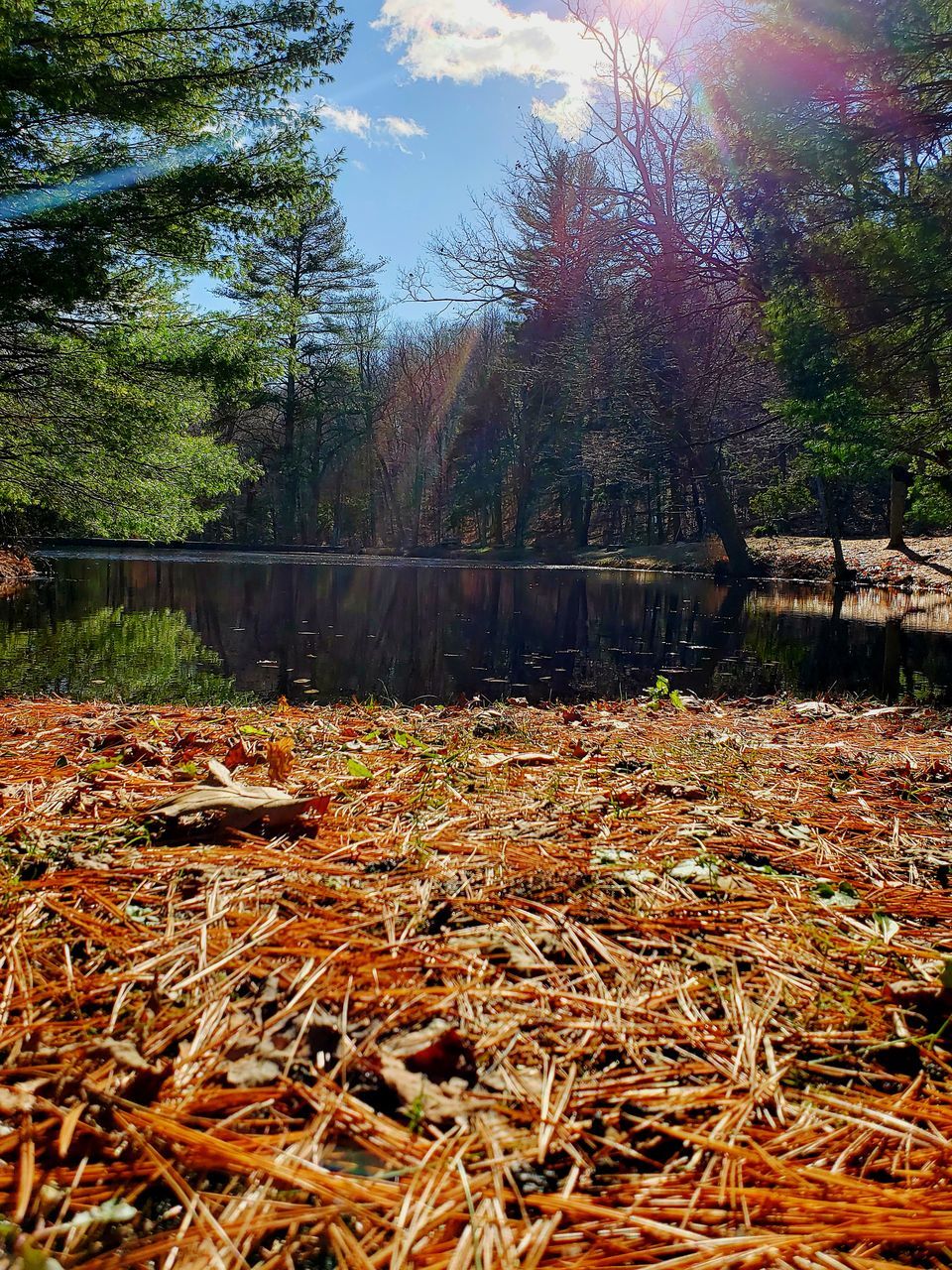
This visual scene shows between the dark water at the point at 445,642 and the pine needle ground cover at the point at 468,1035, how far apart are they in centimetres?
431

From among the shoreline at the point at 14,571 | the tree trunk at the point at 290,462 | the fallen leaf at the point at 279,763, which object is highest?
the tree trunk at the point at 290,462

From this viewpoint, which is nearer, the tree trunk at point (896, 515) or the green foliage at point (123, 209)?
the green foliage at point (123, 209)

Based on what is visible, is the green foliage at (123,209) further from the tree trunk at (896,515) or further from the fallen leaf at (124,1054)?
the tree trunk at (896,515)

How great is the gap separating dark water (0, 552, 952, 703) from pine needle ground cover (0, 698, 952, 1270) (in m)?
4.31

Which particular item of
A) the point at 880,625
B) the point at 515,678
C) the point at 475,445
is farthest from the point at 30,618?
the point at 475,445

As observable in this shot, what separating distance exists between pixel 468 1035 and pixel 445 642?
8.07m

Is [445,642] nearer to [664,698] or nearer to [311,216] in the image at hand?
[664,698]

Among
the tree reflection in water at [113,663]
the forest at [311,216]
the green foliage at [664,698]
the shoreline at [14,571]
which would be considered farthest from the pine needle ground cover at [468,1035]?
the shoreline at [14,571]

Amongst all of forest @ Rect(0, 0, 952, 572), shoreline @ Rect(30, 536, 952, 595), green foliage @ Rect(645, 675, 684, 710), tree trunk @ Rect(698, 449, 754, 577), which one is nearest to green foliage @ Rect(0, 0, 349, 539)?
forest @ Rect(0, 0, 952, 572)

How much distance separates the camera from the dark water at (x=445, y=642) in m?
6.38

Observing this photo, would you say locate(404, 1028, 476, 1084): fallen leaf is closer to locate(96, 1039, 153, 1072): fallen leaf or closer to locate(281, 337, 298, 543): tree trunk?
locate(96, 1039, 153, 1072): fallen leaf

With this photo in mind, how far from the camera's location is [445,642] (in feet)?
29.5

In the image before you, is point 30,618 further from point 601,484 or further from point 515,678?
point 601,484

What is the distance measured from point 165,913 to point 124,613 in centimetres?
1100
